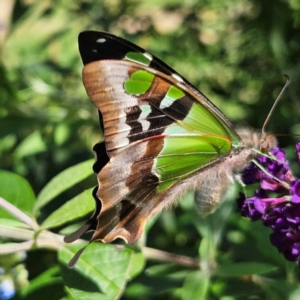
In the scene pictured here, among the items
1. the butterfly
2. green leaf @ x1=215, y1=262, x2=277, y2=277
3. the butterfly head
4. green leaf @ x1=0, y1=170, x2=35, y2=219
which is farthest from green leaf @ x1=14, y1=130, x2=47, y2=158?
the butterfly head

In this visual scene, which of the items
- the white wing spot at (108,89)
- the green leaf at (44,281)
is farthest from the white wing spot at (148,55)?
the green leaf at (44,281)

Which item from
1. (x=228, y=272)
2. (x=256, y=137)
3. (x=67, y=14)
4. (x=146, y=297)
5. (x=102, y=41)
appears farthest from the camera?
(x=67, y=14)

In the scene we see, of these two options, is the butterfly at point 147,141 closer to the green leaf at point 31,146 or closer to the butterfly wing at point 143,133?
the butterfly wing at point 143,133

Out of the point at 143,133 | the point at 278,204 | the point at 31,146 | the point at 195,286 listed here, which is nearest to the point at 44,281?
the point at 195,286

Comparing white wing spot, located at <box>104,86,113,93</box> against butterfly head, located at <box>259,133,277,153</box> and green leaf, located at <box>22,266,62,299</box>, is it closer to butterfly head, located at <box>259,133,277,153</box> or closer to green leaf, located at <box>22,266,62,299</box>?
butterfly head, located at <box>259,133,277,153</box>

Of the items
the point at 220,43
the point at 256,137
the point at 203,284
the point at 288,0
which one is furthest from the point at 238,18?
the point at 203,284

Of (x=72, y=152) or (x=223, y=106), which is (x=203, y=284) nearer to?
(x=72, y=152)
